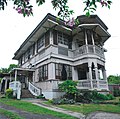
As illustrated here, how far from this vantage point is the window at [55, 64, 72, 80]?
14225 mm

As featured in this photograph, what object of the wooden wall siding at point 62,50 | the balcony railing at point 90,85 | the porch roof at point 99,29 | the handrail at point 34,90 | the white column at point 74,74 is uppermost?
the porch roof at point 99,29

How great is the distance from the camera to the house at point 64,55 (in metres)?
13.8

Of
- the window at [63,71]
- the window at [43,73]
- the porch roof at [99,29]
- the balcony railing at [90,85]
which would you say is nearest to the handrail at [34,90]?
the window at [43,73]

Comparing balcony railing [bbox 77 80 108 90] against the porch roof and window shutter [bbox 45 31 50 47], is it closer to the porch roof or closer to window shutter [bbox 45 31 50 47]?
window shutter [bbox 45 31 50 47]

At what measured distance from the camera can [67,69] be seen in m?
15.3

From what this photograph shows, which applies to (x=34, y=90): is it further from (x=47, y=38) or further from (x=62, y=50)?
(x=47, y=38)

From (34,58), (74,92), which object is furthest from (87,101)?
(34,58)

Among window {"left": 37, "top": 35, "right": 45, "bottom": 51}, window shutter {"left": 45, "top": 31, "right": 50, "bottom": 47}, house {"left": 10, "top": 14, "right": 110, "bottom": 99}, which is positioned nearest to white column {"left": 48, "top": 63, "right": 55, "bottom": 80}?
house {"left": 10, "top": 14, "right": 110, "bottom": 99}

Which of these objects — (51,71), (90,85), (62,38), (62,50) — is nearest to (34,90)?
(51,71)

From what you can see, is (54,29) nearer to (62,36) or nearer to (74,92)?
(62,36)

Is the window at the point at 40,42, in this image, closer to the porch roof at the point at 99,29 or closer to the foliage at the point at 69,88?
the porch roof at the point at 99,29

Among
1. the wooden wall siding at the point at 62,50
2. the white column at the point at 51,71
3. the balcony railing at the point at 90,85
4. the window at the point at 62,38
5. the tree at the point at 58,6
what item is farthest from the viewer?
the window at the point at 62,38

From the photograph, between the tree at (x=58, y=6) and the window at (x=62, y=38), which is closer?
the tree at (x=58, y=6)

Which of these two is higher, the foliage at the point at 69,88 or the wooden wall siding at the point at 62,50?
the wooden wall siding at the point at 62,50
